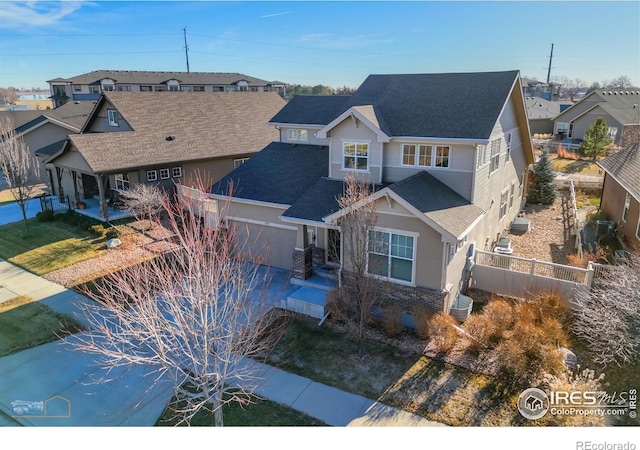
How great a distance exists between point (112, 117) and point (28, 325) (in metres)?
17.2

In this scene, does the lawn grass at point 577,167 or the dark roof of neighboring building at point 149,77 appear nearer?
the lawn grass at point 577,167

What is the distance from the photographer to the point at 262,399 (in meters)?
10.1

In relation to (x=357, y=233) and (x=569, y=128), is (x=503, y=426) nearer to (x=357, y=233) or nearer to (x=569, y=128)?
(x=357, y=233)

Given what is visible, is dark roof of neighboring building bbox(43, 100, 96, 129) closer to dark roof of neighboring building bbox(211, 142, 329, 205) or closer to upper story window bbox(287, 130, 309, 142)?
upper story window bbox(287, 130, 309, 142)

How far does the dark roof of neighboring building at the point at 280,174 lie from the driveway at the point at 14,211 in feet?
43.5

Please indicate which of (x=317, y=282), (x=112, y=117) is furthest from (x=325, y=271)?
(x=112, y=117)

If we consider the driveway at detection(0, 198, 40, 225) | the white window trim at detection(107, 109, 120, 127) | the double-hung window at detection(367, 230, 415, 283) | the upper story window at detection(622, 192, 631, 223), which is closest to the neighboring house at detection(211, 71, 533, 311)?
the double-hung window at detection(367, 230, 415, 283)

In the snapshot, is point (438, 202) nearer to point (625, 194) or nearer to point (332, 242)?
point (332, 242)

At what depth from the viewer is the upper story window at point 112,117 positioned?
26.8 metres

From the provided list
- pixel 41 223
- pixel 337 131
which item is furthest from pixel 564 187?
pixel 41 223

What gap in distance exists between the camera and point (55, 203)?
86.2 ft

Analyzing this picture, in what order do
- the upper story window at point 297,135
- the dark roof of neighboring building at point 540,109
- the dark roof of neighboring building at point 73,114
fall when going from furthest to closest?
the dark roof of neighboring building at point 540,109 < the dark roof of neighboring building at point 73,114 < the upper story window at point 297,135

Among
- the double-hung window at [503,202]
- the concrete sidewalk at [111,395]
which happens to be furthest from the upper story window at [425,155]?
the concrete sidewalk at [111,395]

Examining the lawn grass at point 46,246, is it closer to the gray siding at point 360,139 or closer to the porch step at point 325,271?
the porch step at point 325,271
